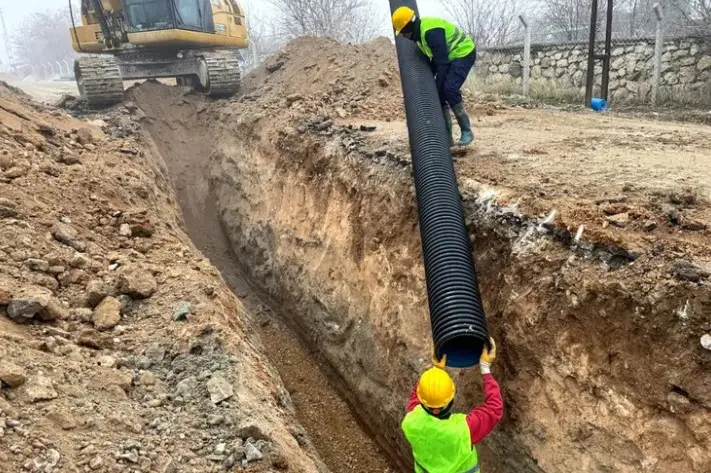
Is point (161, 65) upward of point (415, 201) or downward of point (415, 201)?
upward

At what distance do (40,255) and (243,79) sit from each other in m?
10.5

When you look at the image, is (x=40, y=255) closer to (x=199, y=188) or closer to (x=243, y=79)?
(x=199, y=188)

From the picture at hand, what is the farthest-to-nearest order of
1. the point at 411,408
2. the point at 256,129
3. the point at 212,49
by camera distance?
the point at 212,49
the point at 256,129
the point at 411,408

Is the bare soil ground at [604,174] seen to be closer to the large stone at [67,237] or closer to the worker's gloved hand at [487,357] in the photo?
the worker's gloved hand at [487,357]

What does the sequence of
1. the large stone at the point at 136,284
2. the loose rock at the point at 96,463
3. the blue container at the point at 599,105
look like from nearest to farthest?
the loose rock at the point at 96,463 → the large stone at the point at 136,284 → the blue container at the point at 599,105

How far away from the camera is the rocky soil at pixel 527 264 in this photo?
3.58 metres

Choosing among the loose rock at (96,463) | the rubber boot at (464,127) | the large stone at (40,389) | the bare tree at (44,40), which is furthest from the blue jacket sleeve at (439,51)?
the bare tree at (44,40)

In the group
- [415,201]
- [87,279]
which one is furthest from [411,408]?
[87,279]

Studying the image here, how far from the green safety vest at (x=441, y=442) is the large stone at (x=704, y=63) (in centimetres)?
1058

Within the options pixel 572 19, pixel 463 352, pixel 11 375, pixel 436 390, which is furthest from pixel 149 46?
pixel 572 19

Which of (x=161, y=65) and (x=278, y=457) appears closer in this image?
(x=278, y=457)

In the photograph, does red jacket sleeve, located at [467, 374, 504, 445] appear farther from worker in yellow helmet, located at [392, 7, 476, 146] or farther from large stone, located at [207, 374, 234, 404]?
worker in yellow helmet, located at [392, 7, 476, 146]

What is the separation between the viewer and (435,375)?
3.83 meters

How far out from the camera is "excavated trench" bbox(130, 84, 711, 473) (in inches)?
142
